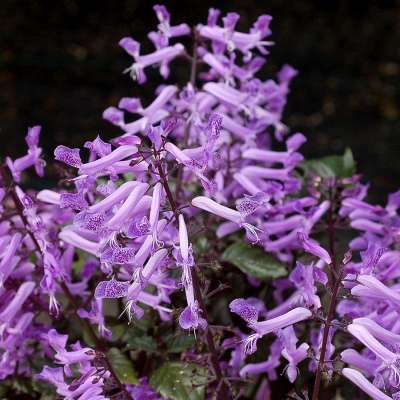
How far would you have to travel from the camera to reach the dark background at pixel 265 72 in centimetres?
397

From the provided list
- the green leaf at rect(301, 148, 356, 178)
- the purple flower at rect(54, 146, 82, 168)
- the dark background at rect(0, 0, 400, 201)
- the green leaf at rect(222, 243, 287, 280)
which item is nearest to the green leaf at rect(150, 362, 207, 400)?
the green leaf at rect(222, 243, 287, 280)

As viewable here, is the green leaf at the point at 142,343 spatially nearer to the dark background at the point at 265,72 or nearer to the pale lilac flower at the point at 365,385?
the pale lilac flower at the point at 365,385

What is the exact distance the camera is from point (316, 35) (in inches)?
172

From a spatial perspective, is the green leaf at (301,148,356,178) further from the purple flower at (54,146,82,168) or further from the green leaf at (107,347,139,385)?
the purple flower at (54,146,82,168)

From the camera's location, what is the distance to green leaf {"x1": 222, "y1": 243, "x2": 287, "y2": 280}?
3.37 feet

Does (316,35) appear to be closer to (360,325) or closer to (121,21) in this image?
(121,21)

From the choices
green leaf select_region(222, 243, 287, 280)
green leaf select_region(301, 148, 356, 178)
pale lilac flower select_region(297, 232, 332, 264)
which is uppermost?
pale lilac flower select_region(297, 232, 332, 264)

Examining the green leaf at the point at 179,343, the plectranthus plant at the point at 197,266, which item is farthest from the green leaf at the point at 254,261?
the green leaf at the point at 179,343

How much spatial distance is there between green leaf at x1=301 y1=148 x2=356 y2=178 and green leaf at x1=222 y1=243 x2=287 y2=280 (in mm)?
222

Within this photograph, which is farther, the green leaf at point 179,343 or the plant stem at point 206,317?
the green leaf at point 179,343

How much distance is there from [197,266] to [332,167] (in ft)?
1.78

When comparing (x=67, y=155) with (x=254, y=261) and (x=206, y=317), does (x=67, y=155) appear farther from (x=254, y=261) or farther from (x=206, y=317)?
(x=254, y=261)

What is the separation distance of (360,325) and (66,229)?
41 cm

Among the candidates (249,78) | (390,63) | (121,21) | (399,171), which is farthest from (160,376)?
(390,63)
